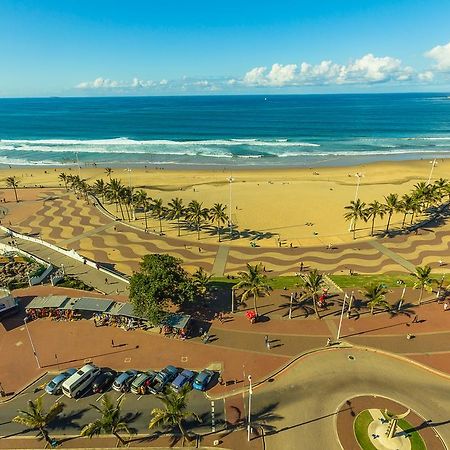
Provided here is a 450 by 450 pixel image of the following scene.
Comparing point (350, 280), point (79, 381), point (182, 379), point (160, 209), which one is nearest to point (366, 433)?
point (182, 379)

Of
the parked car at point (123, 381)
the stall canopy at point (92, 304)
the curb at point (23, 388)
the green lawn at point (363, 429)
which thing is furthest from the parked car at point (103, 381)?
the green lawn at point (363, 429)

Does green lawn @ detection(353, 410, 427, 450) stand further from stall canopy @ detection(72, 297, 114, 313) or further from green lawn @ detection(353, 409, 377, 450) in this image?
stall canopy @ detection(72, 297, 114, 313)

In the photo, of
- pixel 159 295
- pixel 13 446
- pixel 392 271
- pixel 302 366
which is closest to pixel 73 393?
pixel 13 446

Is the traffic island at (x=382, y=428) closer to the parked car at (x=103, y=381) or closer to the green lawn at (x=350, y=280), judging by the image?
the green lawn at (x=350, y=280)

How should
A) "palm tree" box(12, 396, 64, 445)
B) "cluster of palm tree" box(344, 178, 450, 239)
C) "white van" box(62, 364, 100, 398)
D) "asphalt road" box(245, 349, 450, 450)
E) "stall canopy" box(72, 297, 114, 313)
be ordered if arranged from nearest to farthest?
"palm tree" box(12, 396, 64, 445), "asphalt road" box(245, 349, 450, 450), "white van" box(62, 364, 100, 398), "stall canopy" box(72, 297, 114, 313), "cluster of palm tree" box(344, 178, 450, 239)

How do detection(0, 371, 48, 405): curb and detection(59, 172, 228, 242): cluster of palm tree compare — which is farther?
detection(59, 172, 228, 242): cluster of palm tree

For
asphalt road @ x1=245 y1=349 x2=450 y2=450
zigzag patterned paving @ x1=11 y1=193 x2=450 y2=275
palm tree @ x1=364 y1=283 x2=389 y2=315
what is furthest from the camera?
zigzag patterned paving @ x1=11 y1=193 x2=450 y2=275

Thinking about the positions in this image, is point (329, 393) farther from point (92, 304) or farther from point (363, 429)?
point (92, 304)

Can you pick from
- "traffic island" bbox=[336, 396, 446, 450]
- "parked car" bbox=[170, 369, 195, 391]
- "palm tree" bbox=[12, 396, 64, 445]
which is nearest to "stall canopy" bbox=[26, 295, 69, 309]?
"palm tree" bbox=[12, 396, 64, 445]
